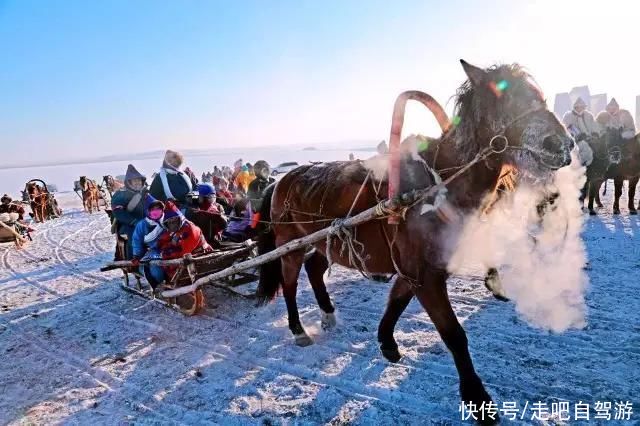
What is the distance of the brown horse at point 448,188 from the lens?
261cm

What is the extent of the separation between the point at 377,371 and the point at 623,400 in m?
1.87

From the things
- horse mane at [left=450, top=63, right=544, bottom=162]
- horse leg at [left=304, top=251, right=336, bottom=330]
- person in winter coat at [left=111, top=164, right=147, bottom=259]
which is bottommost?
horse leg at [left=304, top=251, right=336, bottom=330]

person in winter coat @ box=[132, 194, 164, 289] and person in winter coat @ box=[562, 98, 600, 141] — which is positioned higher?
person in winter coat @ box=[562, 98, 600, 141]

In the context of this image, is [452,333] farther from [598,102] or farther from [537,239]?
[598,102]

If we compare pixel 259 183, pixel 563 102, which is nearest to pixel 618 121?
pixel 259 183

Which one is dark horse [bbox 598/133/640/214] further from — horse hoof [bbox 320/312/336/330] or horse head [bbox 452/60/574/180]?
horse head [bbox 452/60/574/180]

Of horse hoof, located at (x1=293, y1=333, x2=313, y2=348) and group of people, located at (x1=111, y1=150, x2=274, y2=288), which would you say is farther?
group of people, located at (x1=111, y1=150, x2=274, y2=288)

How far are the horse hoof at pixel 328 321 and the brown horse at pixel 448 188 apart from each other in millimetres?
409

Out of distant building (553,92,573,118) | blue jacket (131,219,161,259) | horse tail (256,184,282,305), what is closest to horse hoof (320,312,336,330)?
horse tail (256,184,282,305)

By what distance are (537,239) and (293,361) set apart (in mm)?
2518

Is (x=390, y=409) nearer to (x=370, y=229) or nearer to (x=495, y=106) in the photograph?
(x=370, y=229)

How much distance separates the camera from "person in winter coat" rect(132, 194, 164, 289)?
18.4 feet

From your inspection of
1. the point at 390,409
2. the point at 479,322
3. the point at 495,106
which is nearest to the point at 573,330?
the point at 479,322

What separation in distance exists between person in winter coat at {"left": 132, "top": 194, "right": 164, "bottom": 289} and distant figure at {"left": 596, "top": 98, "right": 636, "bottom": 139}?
425 inches
